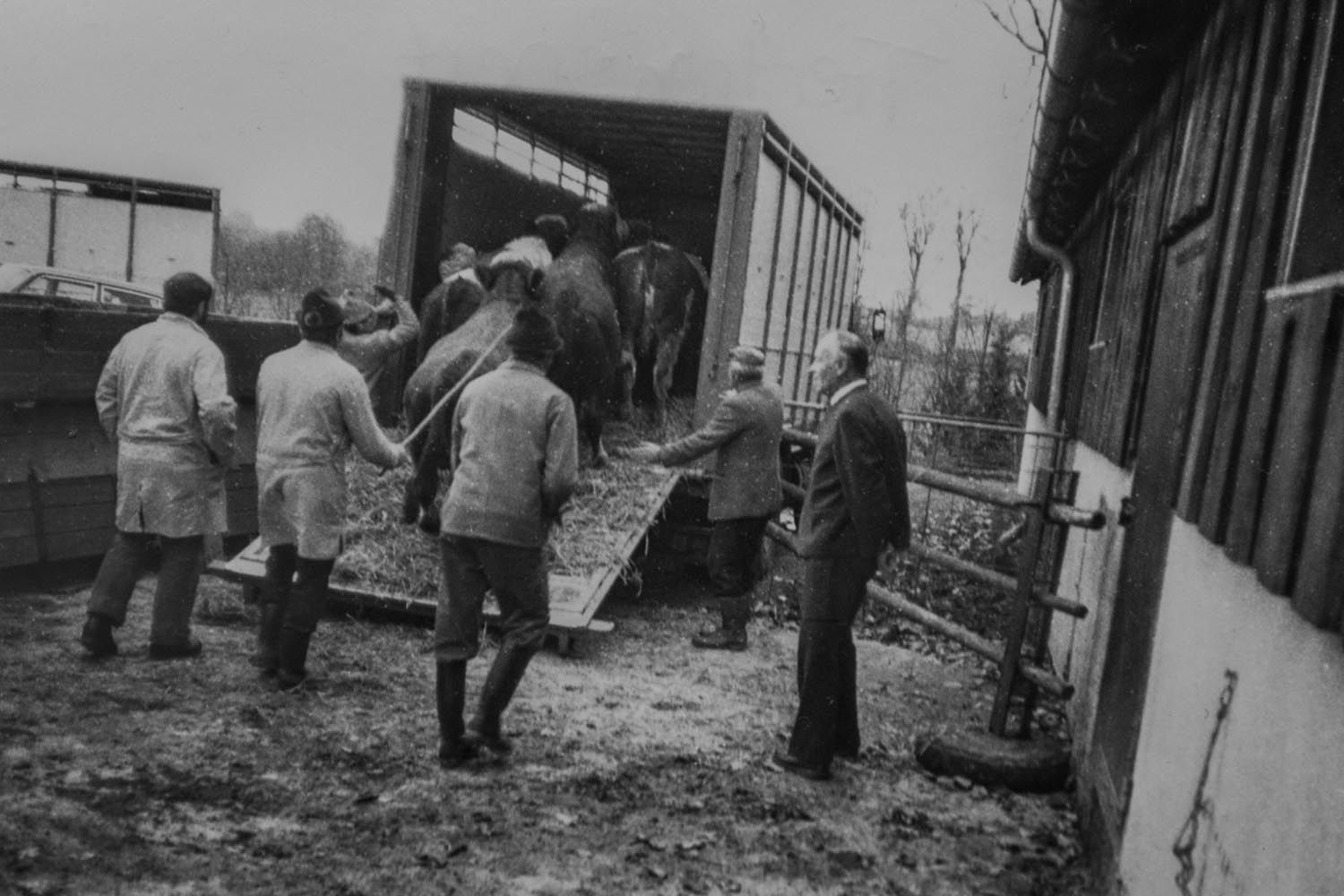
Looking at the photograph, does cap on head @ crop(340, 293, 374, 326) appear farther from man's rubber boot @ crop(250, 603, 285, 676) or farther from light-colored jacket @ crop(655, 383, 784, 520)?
man's rubber boot @ crop(250, 603, 285, 676)

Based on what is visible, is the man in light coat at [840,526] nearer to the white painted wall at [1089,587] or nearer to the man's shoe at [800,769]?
the man's shoe at [800,769]

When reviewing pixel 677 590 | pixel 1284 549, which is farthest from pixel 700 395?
pixel 1284 549

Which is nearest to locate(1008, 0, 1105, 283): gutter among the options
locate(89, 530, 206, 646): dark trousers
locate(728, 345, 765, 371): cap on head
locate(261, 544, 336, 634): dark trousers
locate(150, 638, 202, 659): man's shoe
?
locate(728, 345, 765, 371): cap on head

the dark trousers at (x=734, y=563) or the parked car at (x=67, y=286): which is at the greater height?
the parked car at (x=67, y=286)

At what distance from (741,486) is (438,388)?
1.91m

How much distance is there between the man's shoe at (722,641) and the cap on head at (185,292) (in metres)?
3.46

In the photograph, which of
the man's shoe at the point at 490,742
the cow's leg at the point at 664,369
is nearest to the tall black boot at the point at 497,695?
the man's shoe at the point at 490,742

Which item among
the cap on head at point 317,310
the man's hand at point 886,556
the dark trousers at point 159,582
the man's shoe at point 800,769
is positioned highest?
the cap on head at point 317,310

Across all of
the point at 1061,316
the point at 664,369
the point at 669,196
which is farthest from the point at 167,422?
the point at 669,196

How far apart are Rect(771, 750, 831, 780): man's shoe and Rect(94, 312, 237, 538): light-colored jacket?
2978mm

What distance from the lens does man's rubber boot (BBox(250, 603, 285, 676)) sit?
5492mm

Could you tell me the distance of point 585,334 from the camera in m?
7.78

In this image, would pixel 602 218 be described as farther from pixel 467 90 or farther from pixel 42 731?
pixel 42 731

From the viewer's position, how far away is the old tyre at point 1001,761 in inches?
191
